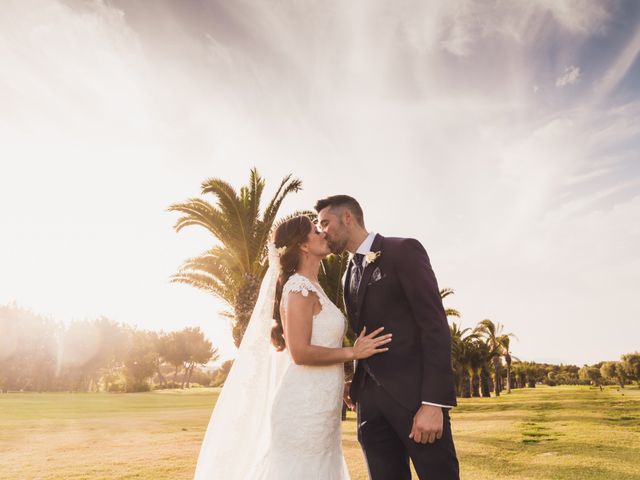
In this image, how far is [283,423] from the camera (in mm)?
4230

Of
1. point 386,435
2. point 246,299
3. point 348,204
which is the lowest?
point 386,435

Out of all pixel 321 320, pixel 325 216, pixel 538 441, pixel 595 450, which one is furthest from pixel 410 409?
pixel 538 441

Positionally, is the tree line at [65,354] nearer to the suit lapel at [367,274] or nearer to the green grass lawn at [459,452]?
the green grass lawn at [459,452]

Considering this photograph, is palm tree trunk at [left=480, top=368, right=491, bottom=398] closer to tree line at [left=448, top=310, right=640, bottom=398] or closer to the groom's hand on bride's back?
tree line at [left=448, top=310, right=640, bottom=398]

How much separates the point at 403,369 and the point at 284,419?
137 cm

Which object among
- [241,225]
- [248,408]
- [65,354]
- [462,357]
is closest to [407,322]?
[248,408]

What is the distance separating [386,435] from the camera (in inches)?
143

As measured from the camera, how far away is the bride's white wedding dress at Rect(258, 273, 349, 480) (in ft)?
13.7

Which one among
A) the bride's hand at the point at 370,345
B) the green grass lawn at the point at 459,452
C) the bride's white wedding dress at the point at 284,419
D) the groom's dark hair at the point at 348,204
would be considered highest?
the groom's dark hair at the point at 348,204

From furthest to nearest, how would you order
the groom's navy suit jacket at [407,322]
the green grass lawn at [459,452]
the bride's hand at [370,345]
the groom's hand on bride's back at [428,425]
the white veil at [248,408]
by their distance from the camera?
the green grass lawn at [459,452]
the white veil at [248,408]
the bride's hand at [370,345]
the groom's navy suit jacket at [407,322]
the groom's hand on bride's back at [428,425]

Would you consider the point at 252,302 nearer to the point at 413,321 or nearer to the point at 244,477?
the point at 244,477

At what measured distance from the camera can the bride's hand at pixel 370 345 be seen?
3.57 m

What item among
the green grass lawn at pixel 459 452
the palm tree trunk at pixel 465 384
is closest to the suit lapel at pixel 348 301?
the green grass lawn at pixel 459 452

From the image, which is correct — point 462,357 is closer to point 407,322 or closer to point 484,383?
point 484,383
